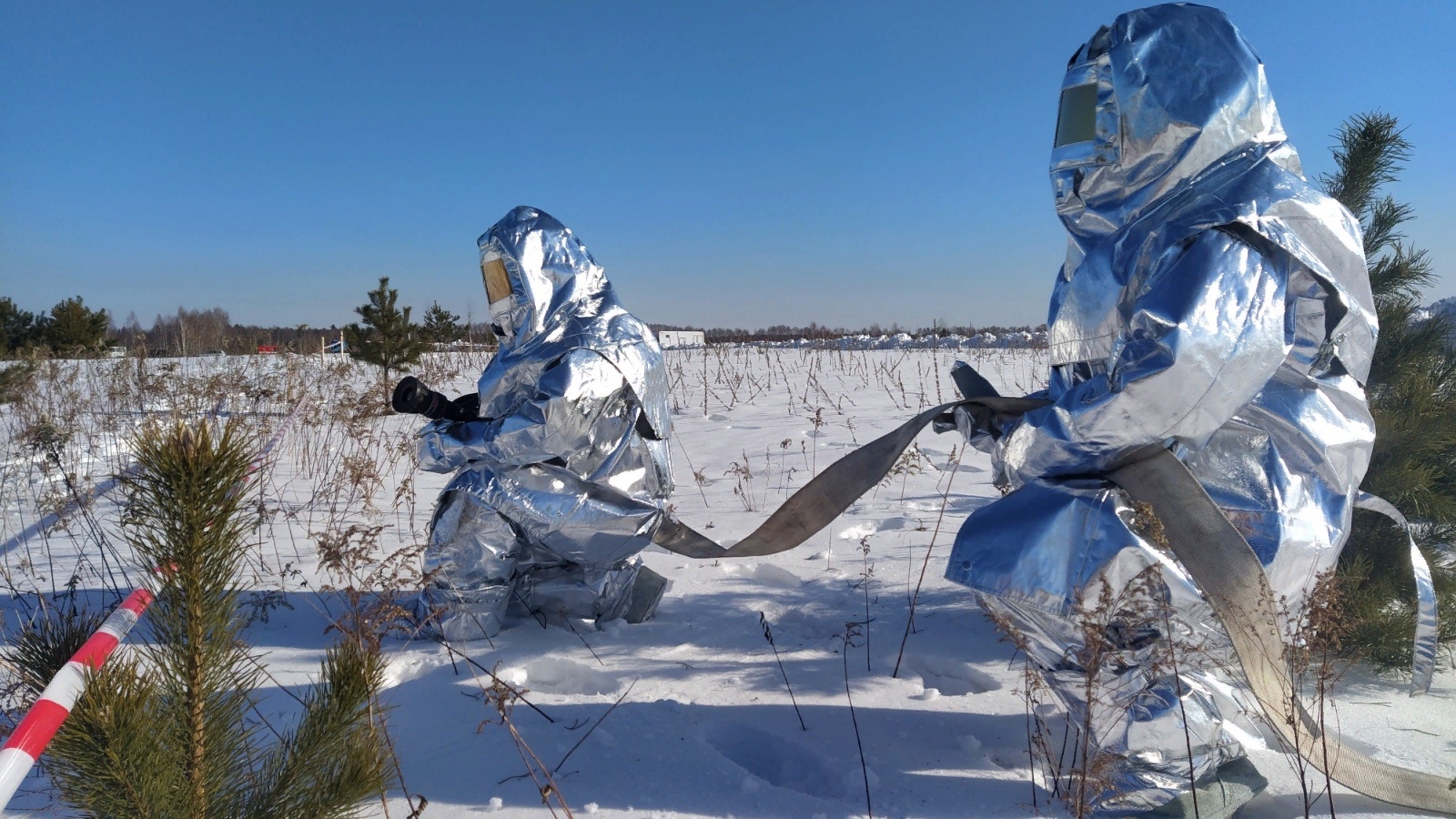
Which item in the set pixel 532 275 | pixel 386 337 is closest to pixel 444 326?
pixel 386 337

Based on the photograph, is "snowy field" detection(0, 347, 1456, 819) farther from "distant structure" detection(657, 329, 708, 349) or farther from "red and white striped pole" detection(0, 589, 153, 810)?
"distant structure" detection(657, 329, 708, 349)

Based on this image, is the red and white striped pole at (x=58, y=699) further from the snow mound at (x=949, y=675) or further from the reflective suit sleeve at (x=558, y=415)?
the snow mound at (x=949, y=675)

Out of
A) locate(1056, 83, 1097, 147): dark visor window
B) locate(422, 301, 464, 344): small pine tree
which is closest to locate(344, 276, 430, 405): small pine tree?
locate(422, 301, 464, 344): small pine tree

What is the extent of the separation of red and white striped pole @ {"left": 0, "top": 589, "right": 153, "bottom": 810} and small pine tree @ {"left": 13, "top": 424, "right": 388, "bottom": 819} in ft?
0.07

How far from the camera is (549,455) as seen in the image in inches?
124

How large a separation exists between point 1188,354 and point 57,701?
82.1 inches

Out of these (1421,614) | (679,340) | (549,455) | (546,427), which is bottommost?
(1421,614)

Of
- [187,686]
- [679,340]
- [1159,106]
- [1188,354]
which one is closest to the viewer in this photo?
[187,686]

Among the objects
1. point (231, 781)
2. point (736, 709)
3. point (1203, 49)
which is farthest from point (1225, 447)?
point (231, 781)

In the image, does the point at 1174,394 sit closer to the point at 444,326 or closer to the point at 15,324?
the point at 444,326

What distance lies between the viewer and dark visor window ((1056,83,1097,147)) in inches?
85.6

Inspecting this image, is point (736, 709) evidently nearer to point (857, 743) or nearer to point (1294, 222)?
point (857, 743)

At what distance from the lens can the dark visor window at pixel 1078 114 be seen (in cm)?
217

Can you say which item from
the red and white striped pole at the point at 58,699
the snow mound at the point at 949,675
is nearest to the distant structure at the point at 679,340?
the snow mound at the point at 949,675
